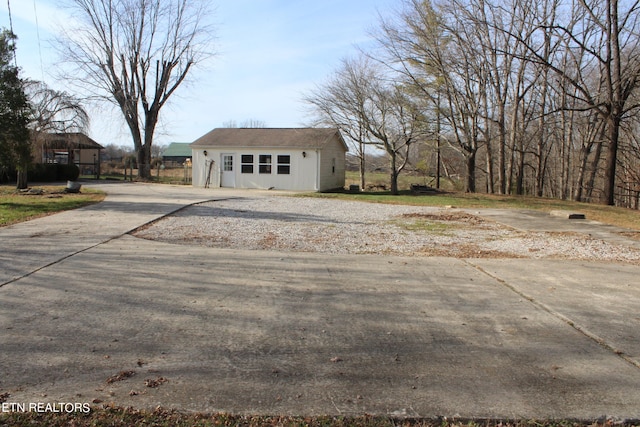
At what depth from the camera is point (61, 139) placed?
28.7 meters

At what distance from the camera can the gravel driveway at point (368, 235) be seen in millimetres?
7938

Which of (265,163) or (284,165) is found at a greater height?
(265,163)

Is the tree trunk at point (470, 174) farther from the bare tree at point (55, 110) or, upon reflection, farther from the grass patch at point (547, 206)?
the bare tree at point (55, 110)

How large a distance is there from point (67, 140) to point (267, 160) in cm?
1404

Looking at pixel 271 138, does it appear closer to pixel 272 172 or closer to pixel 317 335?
pixel 272 172

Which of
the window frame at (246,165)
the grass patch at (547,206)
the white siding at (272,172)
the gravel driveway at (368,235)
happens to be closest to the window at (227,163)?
the white siding at (272,172)

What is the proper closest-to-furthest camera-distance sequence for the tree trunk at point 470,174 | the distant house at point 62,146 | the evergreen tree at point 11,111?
the evergreen tree at point 11,111, the tree trunk at point 470,174, the distant house at point 62,146

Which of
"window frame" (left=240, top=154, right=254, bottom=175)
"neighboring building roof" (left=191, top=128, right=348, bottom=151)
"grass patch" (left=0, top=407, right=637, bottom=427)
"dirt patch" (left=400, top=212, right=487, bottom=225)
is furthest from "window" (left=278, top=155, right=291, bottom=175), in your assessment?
"grass patch" (left=0, top=407, right=637, bottom=427)

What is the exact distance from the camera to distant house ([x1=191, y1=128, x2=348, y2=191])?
82.5ft

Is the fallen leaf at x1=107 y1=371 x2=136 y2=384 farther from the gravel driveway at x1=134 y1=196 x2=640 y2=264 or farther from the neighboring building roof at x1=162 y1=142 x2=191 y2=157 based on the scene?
the neighboring building roof at x1=162 y1=142 x2=191 y2=157

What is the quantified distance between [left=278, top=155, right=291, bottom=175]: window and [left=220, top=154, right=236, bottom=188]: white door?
9.13ft

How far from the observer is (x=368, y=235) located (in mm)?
9516

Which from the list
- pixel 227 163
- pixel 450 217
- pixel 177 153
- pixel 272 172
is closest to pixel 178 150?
pixel 177 153

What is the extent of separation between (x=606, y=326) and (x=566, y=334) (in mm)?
570
